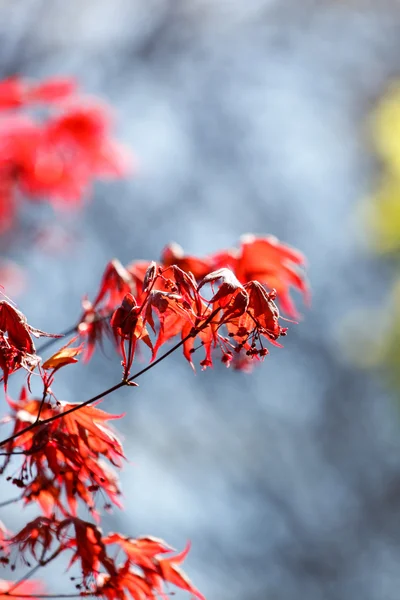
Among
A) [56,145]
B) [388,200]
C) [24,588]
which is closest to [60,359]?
[24,588]

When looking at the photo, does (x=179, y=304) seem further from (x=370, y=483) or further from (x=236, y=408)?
(x=370, y=483)

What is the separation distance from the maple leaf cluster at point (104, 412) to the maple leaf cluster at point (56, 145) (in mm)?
1025

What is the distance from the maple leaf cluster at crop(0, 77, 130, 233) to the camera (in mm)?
2047

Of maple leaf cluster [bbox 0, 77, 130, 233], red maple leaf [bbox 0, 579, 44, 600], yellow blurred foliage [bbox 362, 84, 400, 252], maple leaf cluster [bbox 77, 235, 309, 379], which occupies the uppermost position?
yellow blurred foliage [bbox 362, 84, 400, 252]

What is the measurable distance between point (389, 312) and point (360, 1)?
3285 mm

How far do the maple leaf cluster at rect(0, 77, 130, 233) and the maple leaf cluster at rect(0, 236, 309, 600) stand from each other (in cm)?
102

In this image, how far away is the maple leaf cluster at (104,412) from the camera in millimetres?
854

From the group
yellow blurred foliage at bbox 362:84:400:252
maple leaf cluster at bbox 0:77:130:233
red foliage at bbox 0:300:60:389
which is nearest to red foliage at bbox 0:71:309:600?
red foliage at bbox 0:300:60:389

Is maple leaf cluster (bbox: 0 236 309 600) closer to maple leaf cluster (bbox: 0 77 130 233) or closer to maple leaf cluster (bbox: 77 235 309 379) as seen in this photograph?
maple leaf cluster (bbox: 77 235 309 379)

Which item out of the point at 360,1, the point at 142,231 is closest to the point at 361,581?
the point at 142,231

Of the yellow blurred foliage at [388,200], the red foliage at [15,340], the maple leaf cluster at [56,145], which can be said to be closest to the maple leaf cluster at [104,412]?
the red foliage at [15,340]

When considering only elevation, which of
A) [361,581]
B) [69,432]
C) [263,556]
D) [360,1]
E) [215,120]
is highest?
[360,1]

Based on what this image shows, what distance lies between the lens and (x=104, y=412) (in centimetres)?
94

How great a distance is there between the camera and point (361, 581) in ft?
19.1
